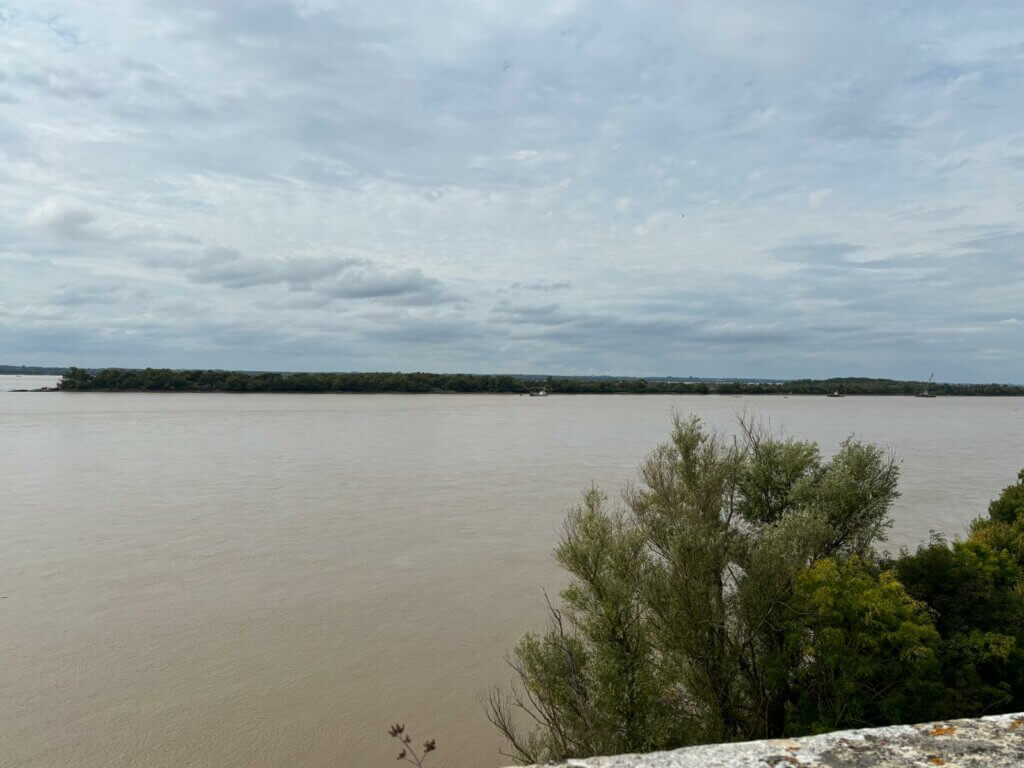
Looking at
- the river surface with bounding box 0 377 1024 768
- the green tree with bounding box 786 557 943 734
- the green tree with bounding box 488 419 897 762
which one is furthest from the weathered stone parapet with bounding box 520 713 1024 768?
the river surface with bounding box 0 377 1024 768

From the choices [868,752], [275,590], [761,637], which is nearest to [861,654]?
[761,637]

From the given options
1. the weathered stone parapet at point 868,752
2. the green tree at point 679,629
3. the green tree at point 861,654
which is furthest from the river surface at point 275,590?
the weathered stone parapet at point 868,752

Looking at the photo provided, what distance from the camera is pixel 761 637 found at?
9.81 meters

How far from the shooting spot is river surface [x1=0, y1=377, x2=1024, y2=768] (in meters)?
9.48

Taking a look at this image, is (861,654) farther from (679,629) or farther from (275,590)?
(275,590)

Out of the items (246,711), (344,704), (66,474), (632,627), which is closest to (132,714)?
(246,711)

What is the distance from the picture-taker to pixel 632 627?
9320 mm

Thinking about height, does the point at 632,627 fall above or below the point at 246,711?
above

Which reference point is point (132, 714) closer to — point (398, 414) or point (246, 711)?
point (246, 711)

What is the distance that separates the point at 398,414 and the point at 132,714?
6301cm

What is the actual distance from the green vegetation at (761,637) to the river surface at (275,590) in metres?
1.59

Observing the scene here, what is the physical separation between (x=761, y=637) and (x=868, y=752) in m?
7.72

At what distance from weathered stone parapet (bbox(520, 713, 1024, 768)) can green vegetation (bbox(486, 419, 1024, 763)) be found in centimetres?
583

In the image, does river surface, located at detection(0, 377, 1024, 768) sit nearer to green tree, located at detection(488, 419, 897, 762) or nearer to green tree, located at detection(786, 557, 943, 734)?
green tree, located at detection(488, 419, 897, 762)
